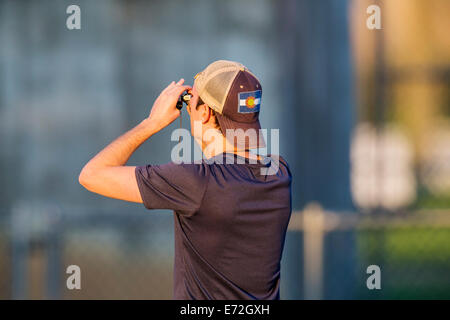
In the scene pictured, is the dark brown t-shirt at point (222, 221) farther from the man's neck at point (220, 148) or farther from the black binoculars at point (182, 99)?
the black binoculars at point (182, 99)

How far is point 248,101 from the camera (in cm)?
271

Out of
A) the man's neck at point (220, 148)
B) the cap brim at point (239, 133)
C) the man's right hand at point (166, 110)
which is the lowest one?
the man's neck at point (220, 148)

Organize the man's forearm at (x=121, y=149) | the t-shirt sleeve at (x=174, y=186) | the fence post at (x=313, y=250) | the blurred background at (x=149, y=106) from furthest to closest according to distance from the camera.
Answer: the blurred background at (x=149, y=106) → the fence post at (x=313, y=250) → the man's forearm at (x=121, y=149) → the t-shirt sleeve at (x=174, y=186)

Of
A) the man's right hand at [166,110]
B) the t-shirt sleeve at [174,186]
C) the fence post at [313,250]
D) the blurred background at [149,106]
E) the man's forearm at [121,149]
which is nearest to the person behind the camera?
the t-shirt sleeve at [174,186]

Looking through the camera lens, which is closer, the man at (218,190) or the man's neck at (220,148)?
the man at (218,190)

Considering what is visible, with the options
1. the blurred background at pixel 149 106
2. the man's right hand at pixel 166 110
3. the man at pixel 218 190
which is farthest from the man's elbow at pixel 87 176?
the blurred background at pixel 149 106

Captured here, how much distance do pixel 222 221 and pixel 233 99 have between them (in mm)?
468

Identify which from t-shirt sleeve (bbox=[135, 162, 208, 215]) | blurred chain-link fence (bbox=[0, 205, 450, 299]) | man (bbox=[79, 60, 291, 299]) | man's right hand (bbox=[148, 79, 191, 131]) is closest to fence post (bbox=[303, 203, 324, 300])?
blurred chain-link fence (bbox=[0, 205, 450, 299])

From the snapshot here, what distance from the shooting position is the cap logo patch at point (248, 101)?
2697mm

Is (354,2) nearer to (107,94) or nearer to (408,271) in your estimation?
(107,94)

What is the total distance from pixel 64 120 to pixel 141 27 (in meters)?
1.19

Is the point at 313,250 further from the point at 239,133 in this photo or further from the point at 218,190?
the point at 218,190

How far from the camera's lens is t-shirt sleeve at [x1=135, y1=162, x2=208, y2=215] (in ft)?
8.35

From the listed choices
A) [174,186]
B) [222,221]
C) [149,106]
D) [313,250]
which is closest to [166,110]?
[174,186]
